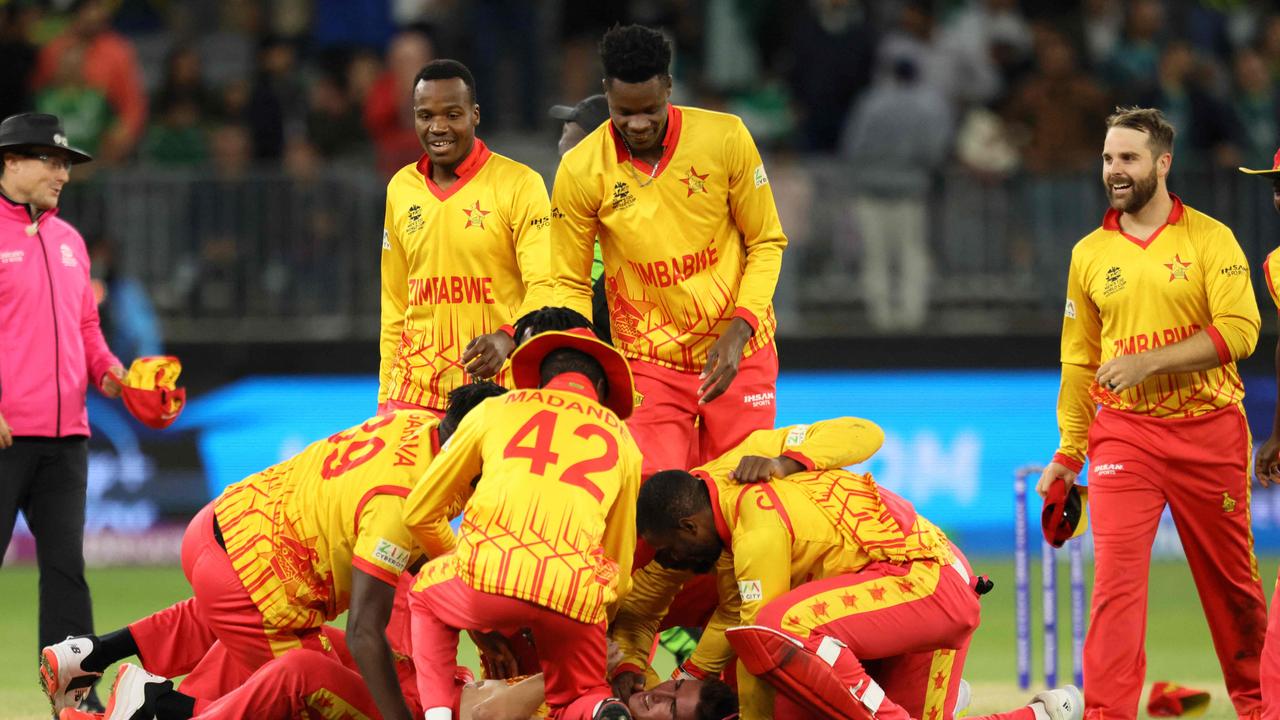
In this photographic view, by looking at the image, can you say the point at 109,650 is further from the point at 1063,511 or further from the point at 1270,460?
the point at 1270,460

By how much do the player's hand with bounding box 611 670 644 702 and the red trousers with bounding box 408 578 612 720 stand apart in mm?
564

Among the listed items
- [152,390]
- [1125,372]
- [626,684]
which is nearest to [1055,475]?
[1125,372]

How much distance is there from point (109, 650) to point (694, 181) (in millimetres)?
3225

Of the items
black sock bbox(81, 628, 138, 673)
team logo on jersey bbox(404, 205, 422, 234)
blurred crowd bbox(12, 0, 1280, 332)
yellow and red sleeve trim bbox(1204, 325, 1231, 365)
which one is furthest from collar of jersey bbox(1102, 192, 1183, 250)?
blurred crowd bbox(12, 0, 1280, 332)

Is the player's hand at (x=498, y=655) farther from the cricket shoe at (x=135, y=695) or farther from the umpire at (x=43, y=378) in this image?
the umpire at (x=43, y=378)

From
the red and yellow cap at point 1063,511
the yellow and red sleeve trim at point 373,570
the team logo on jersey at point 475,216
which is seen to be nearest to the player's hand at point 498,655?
the yellow and red sleeve trim at point 373,570

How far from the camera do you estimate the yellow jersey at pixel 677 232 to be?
7.75 meters

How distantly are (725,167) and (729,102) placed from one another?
8.06 m

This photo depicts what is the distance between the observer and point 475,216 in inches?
318

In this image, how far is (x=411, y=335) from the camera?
821 cm

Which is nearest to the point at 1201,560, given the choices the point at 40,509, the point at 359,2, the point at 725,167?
the point at 725,167

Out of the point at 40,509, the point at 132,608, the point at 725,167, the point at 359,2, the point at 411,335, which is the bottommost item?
the point at 132,608

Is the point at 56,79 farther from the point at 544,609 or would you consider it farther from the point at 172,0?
the point at 544,609

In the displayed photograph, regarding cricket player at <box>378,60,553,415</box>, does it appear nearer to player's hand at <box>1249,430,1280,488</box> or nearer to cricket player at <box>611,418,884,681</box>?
cricket player at <box>611,418,884,681</box>
